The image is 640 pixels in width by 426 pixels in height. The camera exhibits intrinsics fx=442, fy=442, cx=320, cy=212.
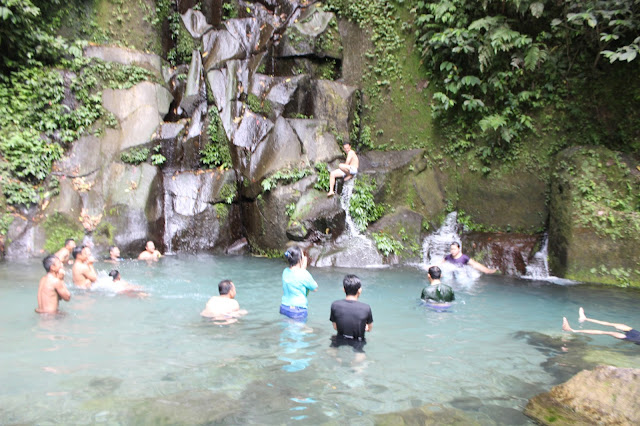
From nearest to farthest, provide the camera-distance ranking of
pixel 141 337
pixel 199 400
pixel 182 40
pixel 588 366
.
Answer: pixel 199 400 < pixel 588 366 < pixel 141 337 < pixel 182 40

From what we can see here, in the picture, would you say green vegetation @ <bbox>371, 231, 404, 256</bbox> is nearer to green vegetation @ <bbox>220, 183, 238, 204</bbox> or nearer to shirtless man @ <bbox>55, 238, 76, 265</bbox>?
green vegetation @ <bbox>220, 183, 238, 204</bbox>

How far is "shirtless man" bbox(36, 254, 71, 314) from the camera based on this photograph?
6516mm

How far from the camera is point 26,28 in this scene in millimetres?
13570

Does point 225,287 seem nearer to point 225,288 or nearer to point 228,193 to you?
point 225,288

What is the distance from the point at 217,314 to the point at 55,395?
270 centimetres

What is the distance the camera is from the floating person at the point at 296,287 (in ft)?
19.9

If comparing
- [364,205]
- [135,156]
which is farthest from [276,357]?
[135,156]

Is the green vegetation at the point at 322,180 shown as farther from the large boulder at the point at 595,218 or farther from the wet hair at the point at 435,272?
the wet hair at the point at 435,272

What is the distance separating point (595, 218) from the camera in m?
10.3

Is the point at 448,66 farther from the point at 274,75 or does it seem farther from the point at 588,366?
the point at 588,366

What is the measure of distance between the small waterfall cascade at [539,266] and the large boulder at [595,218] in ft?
0.54

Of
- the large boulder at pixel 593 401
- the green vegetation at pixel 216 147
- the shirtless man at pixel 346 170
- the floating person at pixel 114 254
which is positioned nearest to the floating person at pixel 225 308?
the large boulder at pixel 593 401

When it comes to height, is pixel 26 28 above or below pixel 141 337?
Result: above

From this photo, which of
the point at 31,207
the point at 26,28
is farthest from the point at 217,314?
the point at 26,28
